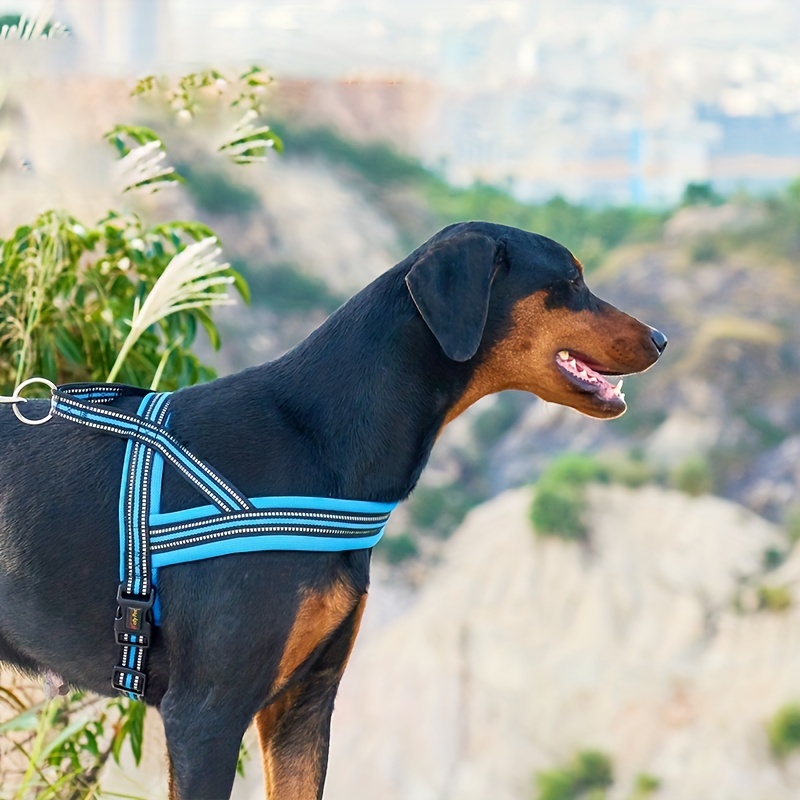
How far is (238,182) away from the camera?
1114 cm

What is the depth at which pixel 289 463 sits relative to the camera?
5.01 ft

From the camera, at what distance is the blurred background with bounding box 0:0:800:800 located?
860 cm

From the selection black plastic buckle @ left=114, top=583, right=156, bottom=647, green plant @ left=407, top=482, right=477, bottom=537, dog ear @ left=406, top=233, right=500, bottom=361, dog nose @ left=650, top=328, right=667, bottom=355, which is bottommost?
green plant @ left=407, top=482, right=477, bottom=537

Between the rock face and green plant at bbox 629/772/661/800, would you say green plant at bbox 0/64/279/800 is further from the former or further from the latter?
green plant at bbox 629/772/661/800

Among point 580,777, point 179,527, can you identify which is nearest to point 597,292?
point 580,777

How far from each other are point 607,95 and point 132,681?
11332 mm

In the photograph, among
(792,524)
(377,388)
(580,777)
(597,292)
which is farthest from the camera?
(597,292)

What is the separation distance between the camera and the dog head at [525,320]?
4.97 feet

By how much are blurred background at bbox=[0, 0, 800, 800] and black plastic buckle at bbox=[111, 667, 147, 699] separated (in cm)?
567

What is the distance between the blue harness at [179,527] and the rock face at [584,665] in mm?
6782

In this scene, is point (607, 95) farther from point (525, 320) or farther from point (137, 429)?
point (137, 429)

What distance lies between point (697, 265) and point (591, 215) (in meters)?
1.12

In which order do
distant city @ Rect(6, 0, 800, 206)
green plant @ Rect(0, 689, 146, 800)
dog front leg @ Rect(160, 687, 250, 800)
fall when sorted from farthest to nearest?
distant city @ Rect(6, 0, 800, 206) → green plant @ Rect(0, 689, 146, 800) → dog front leg @ Rect(160, 687, 250, 800)

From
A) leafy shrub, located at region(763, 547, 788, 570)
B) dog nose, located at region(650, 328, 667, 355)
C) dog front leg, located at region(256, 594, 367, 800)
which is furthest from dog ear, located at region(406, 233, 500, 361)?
leafy shrub, located at region(763, 547, 788, 570)
